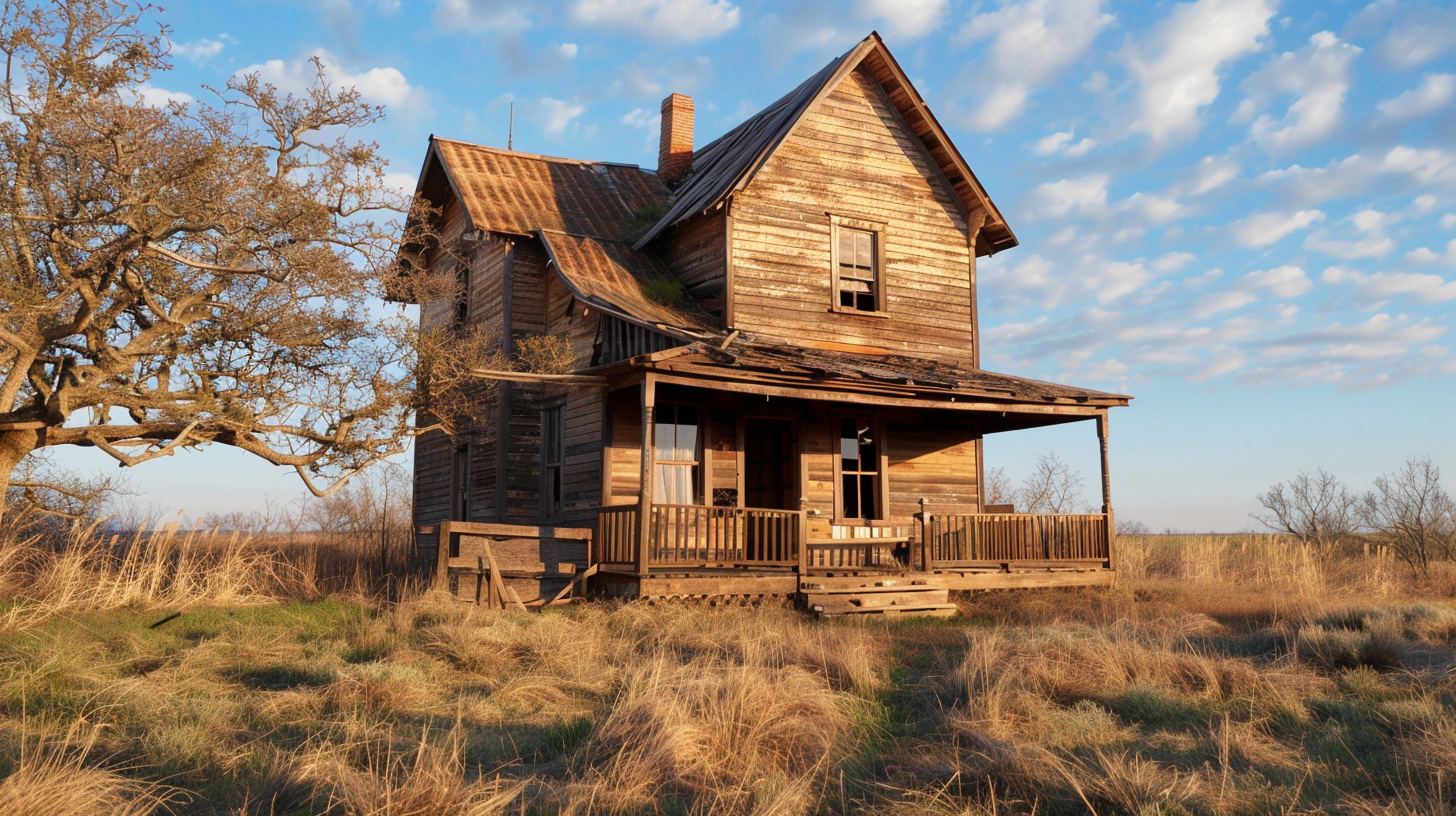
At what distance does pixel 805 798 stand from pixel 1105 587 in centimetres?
1215

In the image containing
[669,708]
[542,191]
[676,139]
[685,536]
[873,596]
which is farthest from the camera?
[676,139]

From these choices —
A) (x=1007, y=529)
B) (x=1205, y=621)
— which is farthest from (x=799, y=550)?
(x=1205, y=621)

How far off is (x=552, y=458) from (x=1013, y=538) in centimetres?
723

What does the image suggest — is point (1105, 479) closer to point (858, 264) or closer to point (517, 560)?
point (858, 264)

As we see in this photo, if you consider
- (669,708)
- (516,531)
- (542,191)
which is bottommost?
(669,708)

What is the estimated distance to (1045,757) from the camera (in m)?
6.36

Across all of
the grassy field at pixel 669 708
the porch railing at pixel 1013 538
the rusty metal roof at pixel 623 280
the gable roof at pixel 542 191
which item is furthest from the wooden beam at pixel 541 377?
the porch railing at pixel 1013 538

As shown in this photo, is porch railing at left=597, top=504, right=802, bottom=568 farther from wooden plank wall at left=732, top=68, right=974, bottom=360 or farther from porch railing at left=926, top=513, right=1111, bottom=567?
wooden plank wall at left=732, top=68, right=974, bottom=360

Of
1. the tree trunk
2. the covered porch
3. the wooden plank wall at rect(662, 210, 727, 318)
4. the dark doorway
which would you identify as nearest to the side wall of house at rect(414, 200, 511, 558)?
the wooden plank wall at rect(662, 210, 727, 318)

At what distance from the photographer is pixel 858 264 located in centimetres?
1808

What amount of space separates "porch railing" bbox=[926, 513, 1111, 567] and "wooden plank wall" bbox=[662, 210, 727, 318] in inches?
193

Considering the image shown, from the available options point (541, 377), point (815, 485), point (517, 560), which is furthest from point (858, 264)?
point (517, 560)

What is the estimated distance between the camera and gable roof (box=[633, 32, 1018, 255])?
17.0 meters

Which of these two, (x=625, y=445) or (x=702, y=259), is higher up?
(x=702, y=259)
